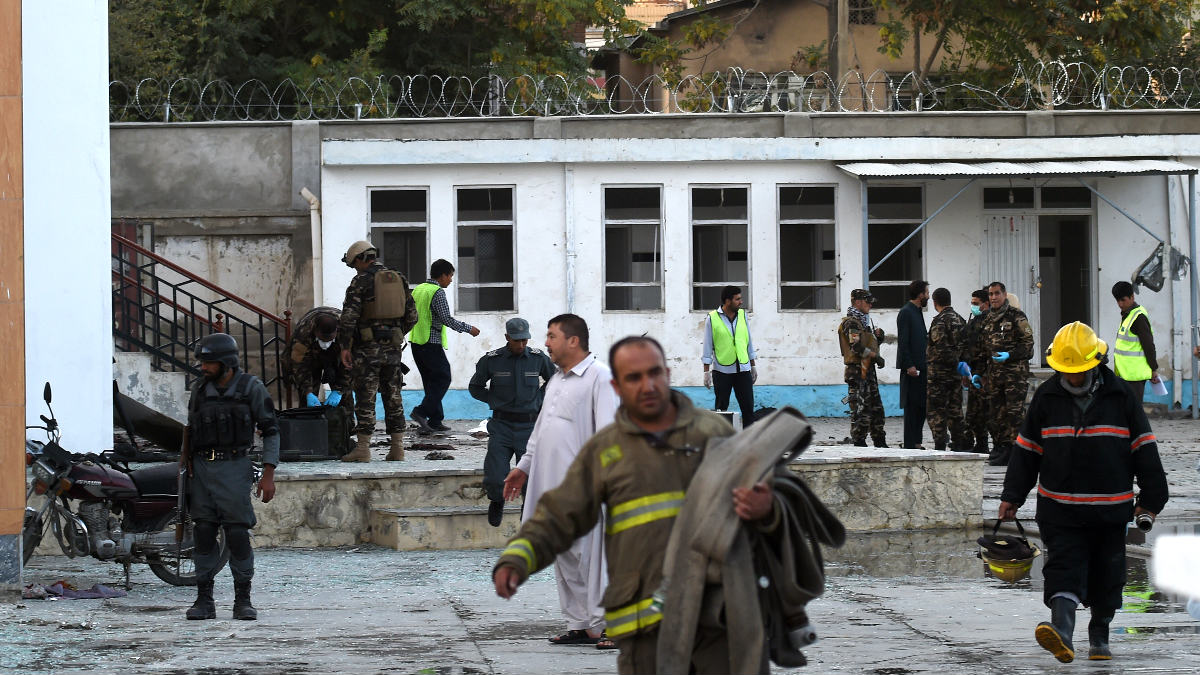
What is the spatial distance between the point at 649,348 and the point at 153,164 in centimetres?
1781

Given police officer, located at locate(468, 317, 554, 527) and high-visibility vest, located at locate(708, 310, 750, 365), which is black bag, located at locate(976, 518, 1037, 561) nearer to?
police officer, located at locate(468, 317, 554, 527)

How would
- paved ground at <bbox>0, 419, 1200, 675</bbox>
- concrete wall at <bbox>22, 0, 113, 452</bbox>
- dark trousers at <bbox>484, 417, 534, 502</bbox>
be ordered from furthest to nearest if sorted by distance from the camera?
concrete wall at <bbox>22, 0, 113, 452</bbox> < dark trousers at <bbox>484, 417, 534, 502</bbox> < paved ground at <bbox>0, 419, 1200, 675</bbox>

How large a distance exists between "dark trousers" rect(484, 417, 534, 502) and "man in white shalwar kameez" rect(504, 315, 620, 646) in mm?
2383

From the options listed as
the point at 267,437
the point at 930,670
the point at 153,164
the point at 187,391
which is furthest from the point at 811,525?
the point at 153,164

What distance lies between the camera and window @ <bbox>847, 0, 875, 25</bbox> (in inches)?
1323

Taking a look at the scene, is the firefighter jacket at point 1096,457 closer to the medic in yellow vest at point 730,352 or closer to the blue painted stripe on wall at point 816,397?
the medic in yellow vest at point 730,352

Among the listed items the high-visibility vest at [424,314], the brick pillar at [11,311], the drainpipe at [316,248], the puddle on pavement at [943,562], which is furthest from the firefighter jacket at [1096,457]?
the drainpipe at [316,248]

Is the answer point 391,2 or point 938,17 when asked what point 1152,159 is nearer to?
point 938,17

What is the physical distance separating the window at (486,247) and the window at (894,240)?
4.99 metres

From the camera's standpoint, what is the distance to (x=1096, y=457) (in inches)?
288

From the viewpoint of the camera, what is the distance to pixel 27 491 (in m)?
9.62

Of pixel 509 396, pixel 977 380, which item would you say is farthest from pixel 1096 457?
pixel 977 380

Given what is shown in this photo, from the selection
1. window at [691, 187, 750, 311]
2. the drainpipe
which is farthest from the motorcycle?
window at [691, 187, 750, 311]

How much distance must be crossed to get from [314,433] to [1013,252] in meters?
11.9
